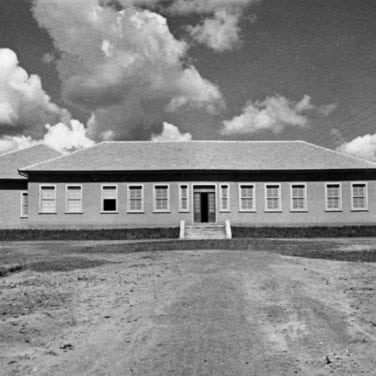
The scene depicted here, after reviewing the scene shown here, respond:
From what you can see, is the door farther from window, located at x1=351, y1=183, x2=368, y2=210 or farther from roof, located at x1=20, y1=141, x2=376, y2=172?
window, located at x1=351, y1=183, x2=368, y2=210

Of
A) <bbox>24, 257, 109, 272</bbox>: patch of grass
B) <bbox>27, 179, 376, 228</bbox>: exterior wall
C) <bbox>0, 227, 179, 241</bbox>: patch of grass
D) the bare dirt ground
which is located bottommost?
the bare dirt ground

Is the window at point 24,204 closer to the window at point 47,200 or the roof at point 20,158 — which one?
the roof at point 20,158

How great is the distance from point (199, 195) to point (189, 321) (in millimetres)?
27453

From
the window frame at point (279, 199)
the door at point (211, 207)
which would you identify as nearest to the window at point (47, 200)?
the door at point (211, 207)

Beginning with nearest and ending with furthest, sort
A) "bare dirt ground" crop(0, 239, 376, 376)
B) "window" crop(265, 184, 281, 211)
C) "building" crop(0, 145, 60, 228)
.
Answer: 1. "bare dirt ground" crop(0, 239, 376, 376)
2. "window" crop(265, 184, 281, 211)
3. "building" crop(0, 145, 60, 228)

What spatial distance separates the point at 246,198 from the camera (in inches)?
1383

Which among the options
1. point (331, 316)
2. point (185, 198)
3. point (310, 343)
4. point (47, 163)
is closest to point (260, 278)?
point (331, 316)

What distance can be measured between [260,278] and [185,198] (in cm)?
2295

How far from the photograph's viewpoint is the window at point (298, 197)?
35156mm

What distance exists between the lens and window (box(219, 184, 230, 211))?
3494cm

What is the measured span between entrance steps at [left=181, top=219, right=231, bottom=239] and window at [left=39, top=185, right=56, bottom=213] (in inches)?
375

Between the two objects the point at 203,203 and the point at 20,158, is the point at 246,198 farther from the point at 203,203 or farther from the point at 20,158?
the point at 20,158

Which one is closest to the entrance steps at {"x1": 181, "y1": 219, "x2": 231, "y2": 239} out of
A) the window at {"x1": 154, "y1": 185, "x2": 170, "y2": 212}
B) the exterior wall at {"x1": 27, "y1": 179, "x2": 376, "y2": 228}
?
the exterior wall at {"x1": 27, "y1": 179, "x2": 376, "y2": 228}

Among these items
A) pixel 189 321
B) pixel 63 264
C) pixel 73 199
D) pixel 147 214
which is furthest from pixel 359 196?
pixel 189 321
